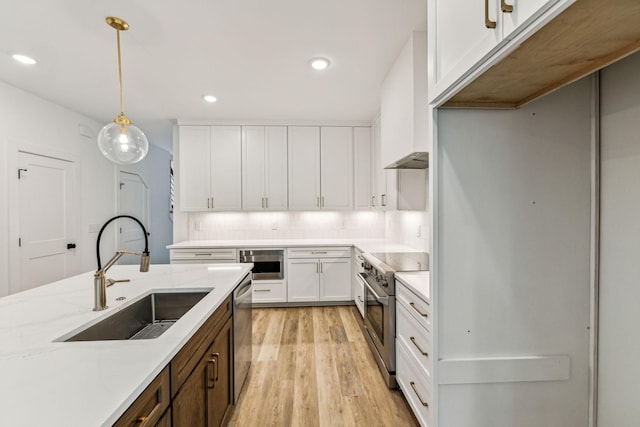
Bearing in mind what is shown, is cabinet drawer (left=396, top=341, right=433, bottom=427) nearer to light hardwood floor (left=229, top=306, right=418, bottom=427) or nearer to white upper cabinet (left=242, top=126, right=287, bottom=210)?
light hardwood floor (left=229, top=306, right=418, bottom=427)

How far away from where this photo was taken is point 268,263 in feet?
12.5

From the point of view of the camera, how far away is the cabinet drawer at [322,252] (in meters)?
3.80

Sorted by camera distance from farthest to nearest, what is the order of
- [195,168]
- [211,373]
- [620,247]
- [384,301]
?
1. [195,168]
2. [384,301]
3. [211,373]
4. [620,247]

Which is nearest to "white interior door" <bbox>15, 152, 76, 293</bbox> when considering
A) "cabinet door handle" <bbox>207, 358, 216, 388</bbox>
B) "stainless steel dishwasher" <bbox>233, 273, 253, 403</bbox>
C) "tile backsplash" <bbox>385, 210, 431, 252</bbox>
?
"stainless steel dishwasher" <bbox>233, 273, 253, 403</bbox>

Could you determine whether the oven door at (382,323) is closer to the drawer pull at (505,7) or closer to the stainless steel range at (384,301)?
the stainless steel range at (384,301)

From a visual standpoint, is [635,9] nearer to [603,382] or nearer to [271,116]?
[603,382]

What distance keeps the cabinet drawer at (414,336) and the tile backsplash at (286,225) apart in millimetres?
2405

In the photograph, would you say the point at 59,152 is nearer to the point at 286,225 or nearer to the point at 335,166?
the point at 286,225

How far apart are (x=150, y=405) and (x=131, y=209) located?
5.05m

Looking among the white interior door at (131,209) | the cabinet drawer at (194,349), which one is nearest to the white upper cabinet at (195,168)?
the white interior door at (131,209)

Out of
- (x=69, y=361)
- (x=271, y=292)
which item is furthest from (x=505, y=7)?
(x=271, y=292)

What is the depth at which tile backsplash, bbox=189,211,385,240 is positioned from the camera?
4.28 m

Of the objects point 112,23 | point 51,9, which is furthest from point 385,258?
point 51,9

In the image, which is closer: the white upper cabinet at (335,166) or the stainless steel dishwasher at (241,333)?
the stainless steel dishwasher at (241,333)
